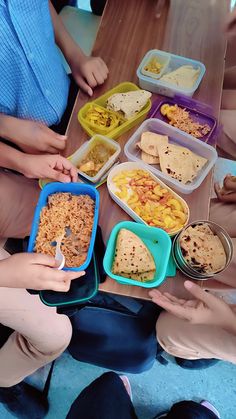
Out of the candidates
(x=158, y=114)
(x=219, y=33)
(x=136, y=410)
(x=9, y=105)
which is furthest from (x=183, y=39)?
(x=136, y=410)

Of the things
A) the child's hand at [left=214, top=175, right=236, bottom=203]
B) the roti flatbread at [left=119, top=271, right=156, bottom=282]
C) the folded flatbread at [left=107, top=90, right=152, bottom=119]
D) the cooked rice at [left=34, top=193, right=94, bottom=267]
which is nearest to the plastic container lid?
the cooked rice at [left=34, top=193, right=94, bottom=267]

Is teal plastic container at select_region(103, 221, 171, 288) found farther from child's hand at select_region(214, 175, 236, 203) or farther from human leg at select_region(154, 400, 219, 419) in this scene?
human leg at select_region(154, 400, 219, 419)

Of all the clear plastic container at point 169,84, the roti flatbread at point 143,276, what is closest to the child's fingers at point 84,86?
the clear plastic container at point 169,84

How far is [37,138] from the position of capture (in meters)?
0.93

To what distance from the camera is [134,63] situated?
106 cm

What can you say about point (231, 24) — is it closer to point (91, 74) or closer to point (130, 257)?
point (91, 74)

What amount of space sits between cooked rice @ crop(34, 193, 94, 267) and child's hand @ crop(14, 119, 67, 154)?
0.17 meters

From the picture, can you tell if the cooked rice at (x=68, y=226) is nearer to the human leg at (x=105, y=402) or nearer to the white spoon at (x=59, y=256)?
the white spoon at (x=59, y=256)

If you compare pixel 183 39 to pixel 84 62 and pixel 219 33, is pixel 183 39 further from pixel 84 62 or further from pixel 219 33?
pixel 84 62

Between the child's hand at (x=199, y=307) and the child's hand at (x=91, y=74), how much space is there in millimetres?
588

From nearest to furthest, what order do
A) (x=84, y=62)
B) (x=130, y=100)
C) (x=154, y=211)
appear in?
(x=154, y=211) < (x=130, y=100) < (x=84, y=62)

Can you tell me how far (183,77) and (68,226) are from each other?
1.82 ft

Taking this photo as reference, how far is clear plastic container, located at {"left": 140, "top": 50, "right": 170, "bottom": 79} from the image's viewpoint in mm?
991

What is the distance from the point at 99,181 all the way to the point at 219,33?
0.68 metres
